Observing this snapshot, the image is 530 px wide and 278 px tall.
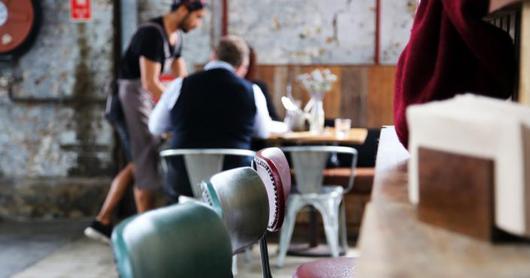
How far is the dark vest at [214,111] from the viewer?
4281mm

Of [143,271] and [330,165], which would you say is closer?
[143,271]

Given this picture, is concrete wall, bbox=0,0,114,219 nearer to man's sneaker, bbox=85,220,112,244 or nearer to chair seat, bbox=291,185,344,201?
man's sneaker, bbox=85,220,112,244

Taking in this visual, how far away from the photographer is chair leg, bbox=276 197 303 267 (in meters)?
4.78

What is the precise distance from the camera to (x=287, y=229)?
15.8 ft

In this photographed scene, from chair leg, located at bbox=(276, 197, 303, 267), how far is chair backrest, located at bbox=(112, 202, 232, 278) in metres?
3.39

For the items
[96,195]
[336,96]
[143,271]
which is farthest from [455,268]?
[96,195]

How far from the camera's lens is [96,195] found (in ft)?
21.1

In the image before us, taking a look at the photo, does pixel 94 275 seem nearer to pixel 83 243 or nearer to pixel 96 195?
pixel 83 243

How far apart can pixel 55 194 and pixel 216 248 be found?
5.32m

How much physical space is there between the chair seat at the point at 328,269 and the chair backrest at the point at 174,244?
0.81m

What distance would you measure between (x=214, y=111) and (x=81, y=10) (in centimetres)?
253

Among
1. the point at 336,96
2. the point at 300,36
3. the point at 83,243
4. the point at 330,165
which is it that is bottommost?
the point at 83,243

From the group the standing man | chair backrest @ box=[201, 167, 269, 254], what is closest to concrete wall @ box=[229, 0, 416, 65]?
the standing man

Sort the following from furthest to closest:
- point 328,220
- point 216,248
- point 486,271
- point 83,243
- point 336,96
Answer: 1. point 336,96
2. point 83,243
3. point 328,220
4. point 216,248
5. point 486,271
